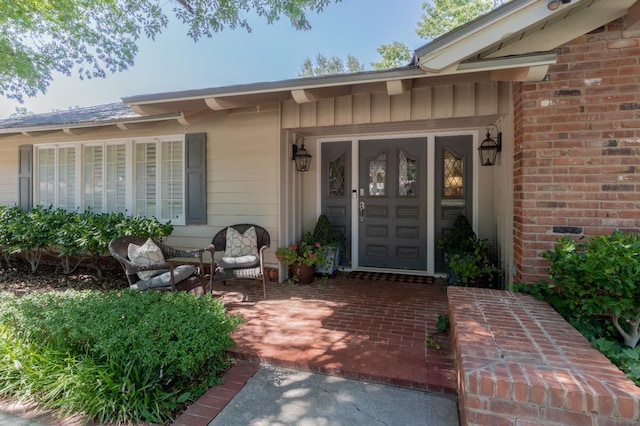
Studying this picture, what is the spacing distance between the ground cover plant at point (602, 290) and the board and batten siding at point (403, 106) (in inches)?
73.8

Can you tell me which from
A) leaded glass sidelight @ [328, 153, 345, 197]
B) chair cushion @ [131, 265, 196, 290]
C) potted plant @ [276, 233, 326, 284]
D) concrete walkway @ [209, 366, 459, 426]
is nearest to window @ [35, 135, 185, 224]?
chair cushion @ [131, 265, 196, 290]

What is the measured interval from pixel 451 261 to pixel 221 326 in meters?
2.84

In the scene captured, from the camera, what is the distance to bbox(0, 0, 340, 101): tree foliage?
6277mm

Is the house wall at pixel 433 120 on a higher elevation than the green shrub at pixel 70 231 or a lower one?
higher

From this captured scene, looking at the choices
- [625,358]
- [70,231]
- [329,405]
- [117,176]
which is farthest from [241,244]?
[625,358]

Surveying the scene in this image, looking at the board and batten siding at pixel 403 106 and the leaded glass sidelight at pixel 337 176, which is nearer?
the board and batten siding at pixel 403 106

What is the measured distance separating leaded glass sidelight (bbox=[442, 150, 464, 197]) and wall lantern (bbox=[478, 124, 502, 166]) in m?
0.46

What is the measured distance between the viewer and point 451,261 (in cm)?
396

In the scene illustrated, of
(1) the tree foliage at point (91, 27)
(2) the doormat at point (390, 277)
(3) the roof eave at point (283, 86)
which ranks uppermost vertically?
(1) the tree foliage at point (91, 27)

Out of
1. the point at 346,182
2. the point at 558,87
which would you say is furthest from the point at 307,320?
the point at 558,87

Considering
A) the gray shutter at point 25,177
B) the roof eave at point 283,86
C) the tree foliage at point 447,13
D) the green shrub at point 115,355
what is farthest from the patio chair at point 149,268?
the tree foliage at point 447,13

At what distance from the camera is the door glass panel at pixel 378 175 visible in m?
5.11

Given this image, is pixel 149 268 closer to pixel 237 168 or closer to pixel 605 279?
pixel 237 168

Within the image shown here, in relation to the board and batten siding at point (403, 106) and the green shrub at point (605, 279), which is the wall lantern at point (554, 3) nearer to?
the board and batten siding at point (403, 106)
